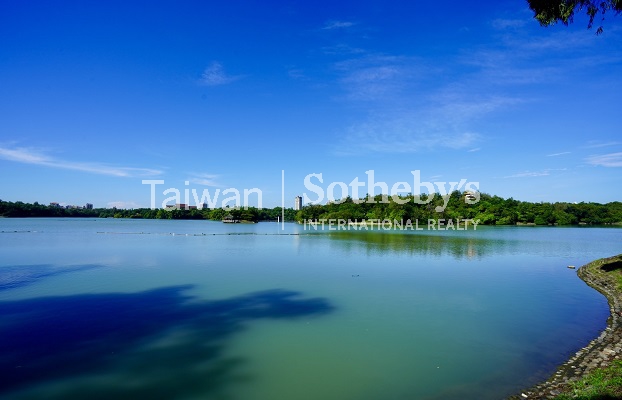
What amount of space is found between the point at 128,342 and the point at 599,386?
9.35 meters

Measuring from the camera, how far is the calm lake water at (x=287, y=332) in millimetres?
6430

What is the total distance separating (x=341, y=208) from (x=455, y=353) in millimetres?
87321

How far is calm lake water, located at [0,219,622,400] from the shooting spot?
21.1 ft

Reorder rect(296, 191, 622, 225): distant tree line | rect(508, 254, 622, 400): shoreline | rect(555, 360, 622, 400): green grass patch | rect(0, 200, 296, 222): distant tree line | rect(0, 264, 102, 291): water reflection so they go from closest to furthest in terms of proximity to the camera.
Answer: rect(555, 360, 622, 400): green grass patch
rect(508, 254, 622, 400): shoreline
rect(0, 264, 102, 291): water reflection
rect(296, 191, 622, 225): distant tree line
rect(0, 200, 296, 222): distant tree line

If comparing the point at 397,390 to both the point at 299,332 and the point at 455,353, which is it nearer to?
the point at 455,353

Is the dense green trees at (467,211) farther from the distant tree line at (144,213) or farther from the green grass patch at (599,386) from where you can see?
the green grass patch at (599,386)

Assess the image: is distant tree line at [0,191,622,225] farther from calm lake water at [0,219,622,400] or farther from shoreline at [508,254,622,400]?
shoreline at [508,254,622,400]

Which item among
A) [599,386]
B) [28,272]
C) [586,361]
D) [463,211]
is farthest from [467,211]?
[599,386]

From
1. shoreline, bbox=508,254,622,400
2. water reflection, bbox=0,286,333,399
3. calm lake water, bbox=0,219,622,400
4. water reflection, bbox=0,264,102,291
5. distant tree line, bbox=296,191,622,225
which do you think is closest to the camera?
shoreline, bbox=508,254,622,400

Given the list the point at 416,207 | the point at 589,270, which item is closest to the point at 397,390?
the point at 589,270

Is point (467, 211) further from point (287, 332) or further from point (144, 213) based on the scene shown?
point (144, 213)

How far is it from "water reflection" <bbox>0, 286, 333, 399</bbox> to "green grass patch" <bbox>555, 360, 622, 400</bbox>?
549 centimetres

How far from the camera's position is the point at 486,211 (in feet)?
280

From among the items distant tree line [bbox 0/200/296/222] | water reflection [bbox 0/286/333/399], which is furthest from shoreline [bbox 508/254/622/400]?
distant tree line [bbox 0/200/296/222]
